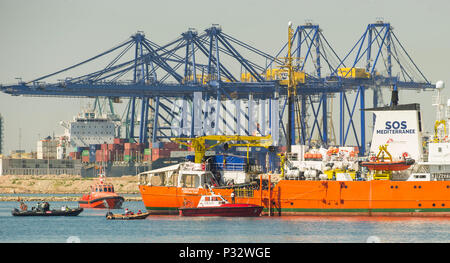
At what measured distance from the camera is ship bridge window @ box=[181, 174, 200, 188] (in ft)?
185

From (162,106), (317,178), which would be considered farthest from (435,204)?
(162,106)

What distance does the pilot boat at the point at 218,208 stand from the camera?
174 ft

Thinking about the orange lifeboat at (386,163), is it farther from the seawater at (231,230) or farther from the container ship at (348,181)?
the seawater at (231,230)

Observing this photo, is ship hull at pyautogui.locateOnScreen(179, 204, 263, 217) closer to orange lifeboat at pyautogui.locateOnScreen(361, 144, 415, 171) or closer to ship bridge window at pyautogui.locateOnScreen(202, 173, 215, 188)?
ship bridge window at pyautogui.locateOnScreen(202, 173, 215, 188)

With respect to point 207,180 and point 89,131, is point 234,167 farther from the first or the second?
point 89,131

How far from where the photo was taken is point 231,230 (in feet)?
154

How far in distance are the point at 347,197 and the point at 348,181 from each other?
1081 millimetres

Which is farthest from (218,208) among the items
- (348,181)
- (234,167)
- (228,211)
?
(348,181)

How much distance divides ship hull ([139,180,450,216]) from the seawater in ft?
3.10

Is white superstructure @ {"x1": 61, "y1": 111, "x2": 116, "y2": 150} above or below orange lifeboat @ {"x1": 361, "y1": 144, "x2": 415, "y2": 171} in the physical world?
above

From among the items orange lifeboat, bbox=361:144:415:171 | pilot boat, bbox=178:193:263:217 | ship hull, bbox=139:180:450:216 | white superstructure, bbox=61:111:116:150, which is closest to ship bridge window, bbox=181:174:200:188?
ship hull, bbox=139:180:450:216

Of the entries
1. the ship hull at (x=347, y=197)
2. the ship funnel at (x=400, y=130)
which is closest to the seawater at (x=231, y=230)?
the ship hull at (x=347, y=197)

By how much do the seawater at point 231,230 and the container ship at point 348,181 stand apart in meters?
1.15
